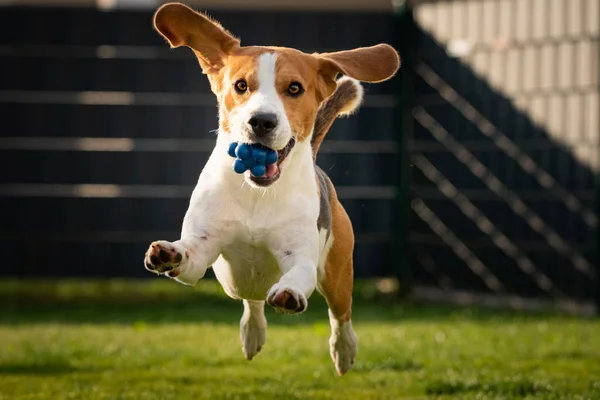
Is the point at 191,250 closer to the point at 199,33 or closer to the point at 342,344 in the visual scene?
the point at 199,33

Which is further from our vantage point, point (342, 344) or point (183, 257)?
point (342, 344)

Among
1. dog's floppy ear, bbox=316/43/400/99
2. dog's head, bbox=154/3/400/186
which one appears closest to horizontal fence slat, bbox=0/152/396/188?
dog's floppy ear, bbox=316/43/400/99

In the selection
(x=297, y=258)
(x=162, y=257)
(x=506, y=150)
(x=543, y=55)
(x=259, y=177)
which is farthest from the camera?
(x=506, y=150)

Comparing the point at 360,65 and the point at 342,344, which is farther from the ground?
the point at 360,65

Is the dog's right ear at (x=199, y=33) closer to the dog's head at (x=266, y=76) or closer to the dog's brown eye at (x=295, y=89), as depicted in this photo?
the dog's head at (x=266, y=76)

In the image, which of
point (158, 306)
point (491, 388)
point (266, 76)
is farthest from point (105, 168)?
point (266, 76)

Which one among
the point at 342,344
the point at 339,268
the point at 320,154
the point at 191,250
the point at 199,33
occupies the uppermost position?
the point at 199,33

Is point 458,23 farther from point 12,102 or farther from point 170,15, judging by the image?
point 170,15

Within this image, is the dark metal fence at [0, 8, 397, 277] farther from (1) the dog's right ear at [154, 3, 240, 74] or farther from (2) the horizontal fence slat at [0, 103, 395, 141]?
(1) the dog's right ear at [154, 3, 240, 74]

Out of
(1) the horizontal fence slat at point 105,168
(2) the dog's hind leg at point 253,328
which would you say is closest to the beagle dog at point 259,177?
(2) the dog's hind leg at point 253,328

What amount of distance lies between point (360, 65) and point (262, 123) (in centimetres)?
74

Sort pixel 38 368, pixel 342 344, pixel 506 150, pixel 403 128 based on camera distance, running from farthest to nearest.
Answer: pixel 403 128
pixel 506 150
pixel 38 368
pixel 342 344

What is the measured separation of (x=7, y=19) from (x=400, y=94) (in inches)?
146

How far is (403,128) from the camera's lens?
1088 cm
